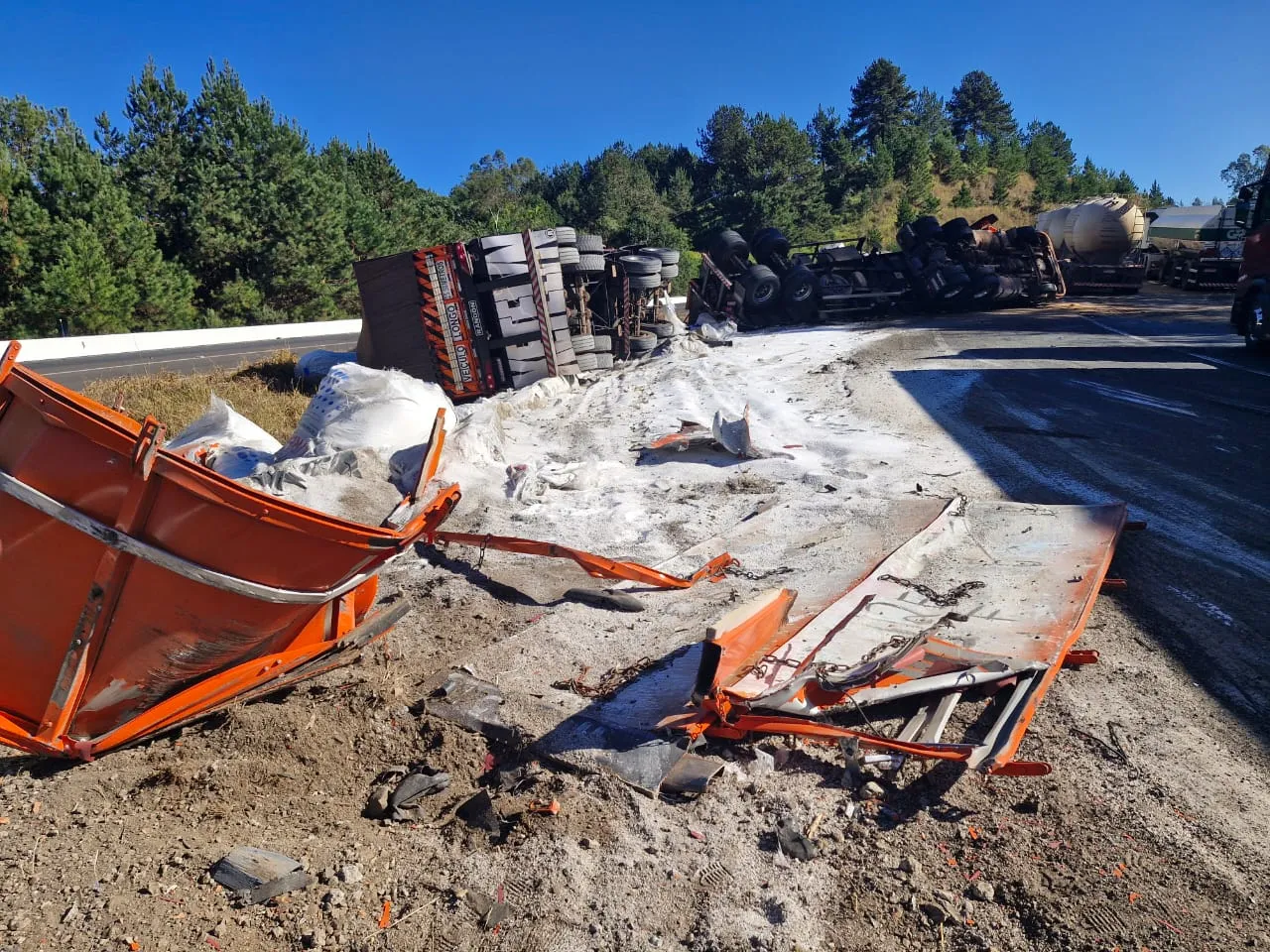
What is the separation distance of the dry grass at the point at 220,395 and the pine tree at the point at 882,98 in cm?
5568

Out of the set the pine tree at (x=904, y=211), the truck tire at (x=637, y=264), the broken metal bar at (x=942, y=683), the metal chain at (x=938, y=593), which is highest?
the pine tree at (x=904, y=211)

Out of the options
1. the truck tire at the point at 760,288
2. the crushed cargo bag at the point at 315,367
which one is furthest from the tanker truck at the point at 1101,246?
the crushed cargo bag at the point at 315,367

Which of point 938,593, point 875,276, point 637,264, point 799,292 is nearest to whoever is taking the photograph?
Result: point 938,593

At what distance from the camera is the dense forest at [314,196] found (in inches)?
984

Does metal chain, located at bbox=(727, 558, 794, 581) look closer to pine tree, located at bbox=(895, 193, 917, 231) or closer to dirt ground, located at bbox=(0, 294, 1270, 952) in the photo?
dirt ground, located at bbox=(0, 294, 1270, 952)

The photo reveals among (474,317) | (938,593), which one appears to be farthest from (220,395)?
(938,593)

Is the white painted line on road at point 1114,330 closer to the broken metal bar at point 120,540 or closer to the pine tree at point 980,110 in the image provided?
the broken metal bar at point 120,540

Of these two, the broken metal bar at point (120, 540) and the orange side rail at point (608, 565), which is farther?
the orange side rail at point (608, 565)

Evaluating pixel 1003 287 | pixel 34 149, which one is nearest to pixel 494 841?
pixel 1003 287

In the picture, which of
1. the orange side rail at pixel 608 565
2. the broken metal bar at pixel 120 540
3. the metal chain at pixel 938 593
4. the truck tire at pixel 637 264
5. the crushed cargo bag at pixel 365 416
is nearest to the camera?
the broken metal bar at pixel 120 540

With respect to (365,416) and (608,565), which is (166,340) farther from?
(608,565)

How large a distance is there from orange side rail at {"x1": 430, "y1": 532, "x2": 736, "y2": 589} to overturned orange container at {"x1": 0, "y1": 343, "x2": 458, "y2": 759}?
171 cm

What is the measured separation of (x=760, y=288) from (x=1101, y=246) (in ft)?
41.8

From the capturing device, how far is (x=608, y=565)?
4730mm
